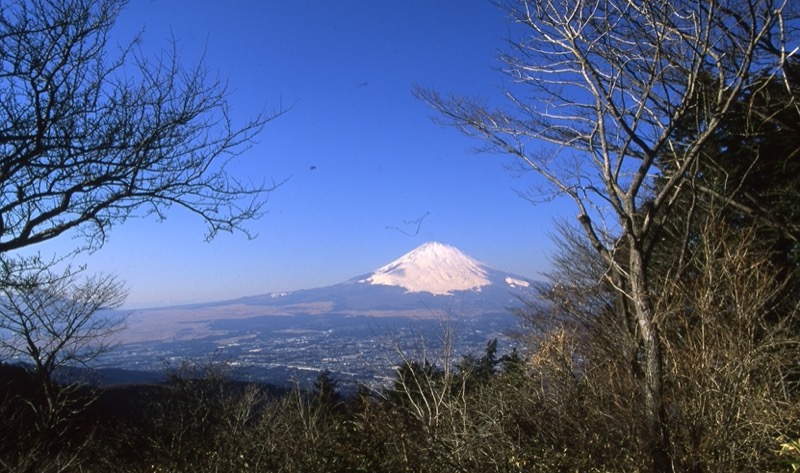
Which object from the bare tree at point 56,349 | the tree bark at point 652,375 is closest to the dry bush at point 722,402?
the tree bark at point 652,375

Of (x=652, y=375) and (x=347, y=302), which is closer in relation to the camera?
(x=652, y=375)

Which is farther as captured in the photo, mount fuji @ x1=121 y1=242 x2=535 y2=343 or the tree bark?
mount fuji @ x1=121 y1=242 x2=535 y2=343

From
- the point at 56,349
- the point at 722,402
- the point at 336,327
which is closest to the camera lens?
the point at 722,402

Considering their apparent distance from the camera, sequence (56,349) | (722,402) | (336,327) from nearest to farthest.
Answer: (722,402), (56,349), (336,327)

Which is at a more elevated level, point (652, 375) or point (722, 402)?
point (652, 375)

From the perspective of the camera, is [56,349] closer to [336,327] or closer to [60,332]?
[60,332]

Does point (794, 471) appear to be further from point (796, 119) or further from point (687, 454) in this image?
point (796, 119)

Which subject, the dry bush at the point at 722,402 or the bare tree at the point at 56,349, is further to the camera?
the bare tree at the point at 56,349

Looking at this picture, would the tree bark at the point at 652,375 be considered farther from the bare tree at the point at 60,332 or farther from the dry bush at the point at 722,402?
the bare tree at the point at 60,332

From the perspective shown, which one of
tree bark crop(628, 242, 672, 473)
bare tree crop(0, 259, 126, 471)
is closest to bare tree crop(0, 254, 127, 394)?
bare tree crop(0, 259, 126, 471)

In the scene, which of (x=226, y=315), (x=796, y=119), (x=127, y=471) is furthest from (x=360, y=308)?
(x=127, y=471)

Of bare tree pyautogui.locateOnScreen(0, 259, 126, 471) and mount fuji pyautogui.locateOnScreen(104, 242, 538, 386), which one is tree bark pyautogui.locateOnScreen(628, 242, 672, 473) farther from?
bare tree pyautogui.locateOnScreen(0, 259, 126, 471)

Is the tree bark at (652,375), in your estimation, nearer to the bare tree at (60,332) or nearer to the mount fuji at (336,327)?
the mount fuji at (336,327)

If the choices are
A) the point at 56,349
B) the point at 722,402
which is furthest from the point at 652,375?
the point at 56,349
